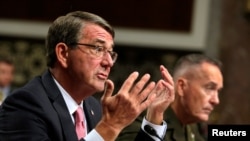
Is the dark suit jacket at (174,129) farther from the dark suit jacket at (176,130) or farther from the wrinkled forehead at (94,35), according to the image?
the wrinkled forehead at (94,35)

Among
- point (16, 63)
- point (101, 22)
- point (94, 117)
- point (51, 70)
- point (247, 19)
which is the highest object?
point (101, 22)

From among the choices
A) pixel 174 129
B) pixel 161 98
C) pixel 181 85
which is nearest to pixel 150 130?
pixel 161 98

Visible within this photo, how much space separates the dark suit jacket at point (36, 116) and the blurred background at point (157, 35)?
3458 mm

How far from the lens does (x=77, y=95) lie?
2338mm

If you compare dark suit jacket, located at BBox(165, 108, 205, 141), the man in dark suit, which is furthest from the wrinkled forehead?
dark suit jacket, located at BBox(165, 108, 205, 141)

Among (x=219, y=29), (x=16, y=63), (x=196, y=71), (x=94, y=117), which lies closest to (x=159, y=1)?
(x=219, y=29)

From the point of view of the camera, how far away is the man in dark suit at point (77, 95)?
6.81 feet

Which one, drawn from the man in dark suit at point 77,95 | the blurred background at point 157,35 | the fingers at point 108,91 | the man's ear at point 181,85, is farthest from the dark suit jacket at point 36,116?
the blurred background at point 157,35

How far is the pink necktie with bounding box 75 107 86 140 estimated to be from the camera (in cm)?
233

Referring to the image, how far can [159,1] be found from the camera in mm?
6102

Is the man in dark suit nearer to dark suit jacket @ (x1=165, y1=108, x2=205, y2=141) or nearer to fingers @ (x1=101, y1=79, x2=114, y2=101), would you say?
fingers @ (x1=101, y1=79, x2=114, y2=101)

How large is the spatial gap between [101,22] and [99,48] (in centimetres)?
12

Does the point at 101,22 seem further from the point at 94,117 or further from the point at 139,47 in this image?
the point at 139,47

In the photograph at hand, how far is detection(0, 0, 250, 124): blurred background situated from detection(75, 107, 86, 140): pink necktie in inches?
131
